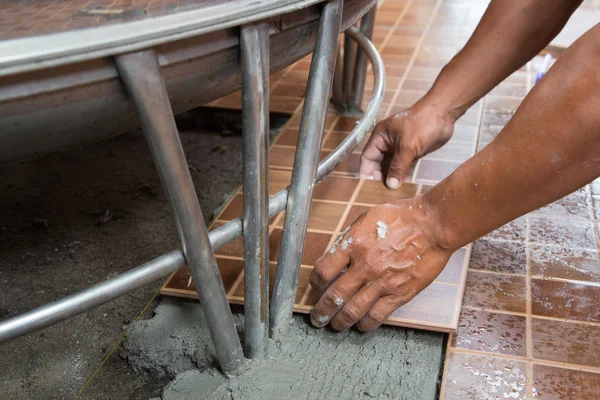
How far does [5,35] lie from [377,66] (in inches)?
50.0

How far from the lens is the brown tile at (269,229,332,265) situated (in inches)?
63.7

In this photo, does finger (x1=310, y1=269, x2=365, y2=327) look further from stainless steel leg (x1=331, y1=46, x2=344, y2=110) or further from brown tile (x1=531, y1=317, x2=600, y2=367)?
stainless steel leg (x1=331, y1=46, x2=344, y2=110)

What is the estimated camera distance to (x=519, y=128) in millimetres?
1104

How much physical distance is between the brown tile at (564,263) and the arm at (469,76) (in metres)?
0.47

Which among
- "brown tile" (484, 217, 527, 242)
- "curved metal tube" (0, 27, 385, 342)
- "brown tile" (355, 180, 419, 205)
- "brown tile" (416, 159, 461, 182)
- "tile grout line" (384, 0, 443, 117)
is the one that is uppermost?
"curved metal tube" (0, 27, 385, 342)

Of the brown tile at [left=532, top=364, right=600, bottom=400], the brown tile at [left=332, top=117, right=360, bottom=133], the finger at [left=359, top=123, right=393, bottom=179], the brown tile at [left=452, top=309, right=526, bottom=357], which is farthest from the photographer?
the brown tile at [left=332, top=117, right=360, bottom=133]

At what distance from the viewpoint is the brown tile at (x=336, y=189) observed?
191cm

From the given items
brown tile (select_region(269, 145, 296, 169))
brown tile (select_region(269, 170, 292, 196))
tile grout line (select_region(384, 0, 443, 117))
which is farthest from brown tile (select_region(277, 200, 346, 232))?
tile grout line (select_region(384, 0, 443, 117))

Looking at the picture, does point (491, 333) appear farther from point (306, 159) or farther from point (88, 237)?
point (88, 237)

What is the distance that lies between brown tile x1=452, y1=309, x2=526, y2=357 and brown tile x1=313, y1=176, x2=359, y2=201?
59 cm

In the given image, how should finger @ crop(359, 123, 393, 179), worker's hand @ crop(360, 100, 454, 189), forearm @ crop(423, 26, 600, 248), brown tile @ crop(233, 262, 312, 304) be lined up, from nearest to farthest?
1. forearm @ crop(423, 26, 600, 248)
2. brown tile @ crop(233, 262, 312, 304)
3. worker's hand @ crop(360, 100, 454, 189)
4. finger @ crop(359, 123, 393, 179)

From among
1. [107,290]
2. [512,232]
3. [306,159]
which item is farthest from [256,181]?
[512,232]

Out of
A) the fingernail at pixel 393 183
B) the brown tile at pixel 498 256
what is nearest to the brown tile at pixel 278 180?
the fingernail at pixel 393 183

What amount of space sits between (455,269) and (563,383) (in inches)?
15.5
